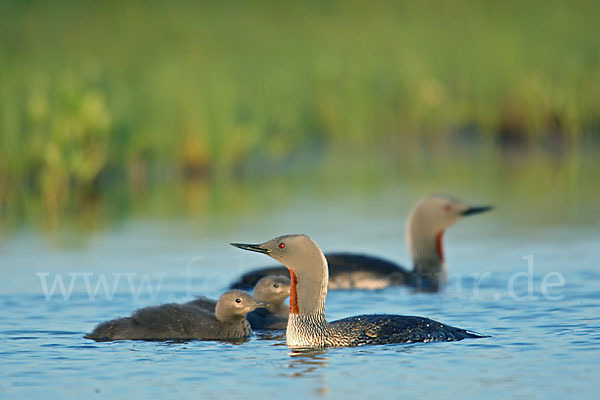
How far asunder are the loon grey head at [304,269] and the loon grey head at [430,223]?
316 centimetres

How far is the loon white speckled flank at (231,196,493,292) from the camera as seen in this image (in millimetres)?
9328

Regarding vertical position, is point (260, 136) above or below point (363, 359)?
above

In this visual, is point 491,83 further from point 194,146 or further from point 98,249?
point 98,249

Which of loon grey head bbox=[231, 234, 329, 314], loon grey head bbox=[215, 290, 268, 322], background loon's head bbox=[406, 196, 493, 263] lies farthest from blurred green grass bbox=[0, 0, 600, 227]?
loon grey head bbox=[231, 234, 329, 314]

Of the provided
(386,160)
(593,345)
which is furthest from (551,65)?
(593,345)

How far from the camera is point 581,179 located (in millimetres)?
14844

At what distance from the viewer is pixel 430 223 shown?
10375 mm

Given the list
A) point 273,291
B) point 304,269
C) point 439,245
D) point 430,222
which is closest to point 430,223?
point 430,222

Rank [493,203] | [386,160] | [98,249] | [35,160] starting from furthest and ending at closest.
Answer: [386,160]
[35,160]
[493,203]
[98,249]

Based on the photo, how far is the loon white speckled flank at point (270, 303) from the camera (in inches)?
319

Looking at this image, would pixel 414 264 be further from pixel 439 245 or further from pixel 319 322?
pixel 319 322

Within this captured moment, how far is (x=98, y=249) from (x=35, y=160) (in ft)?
11.8

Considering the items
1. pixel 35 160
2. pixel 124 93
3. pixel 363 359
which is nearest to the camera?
pixel 363 359

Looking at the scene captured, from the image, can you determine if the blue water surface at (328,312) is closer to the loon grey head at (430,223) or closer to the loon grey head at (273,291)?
the loon grey head at (430,223)
